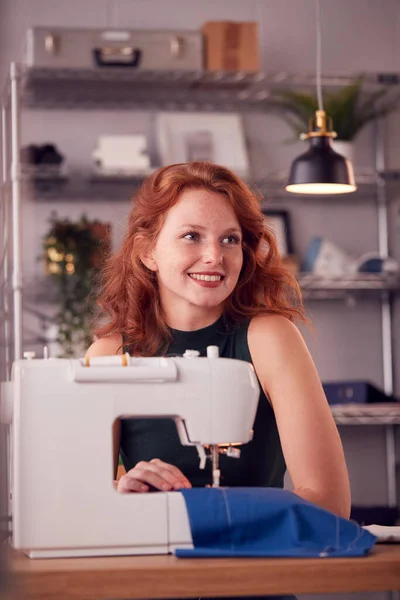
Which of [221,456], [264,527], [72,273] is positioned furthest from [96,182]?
[264,527]

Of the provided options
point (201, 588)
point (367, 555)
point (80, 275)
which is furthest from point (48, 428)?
point (80, 275)

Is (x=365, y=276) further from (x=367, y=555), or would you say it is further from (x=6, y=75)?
(x=367, y=555)

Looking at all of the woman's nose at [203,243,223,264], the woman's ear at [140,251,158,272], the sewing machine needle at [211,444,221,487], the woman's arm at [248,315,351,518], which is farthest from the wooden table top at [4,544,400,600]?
the woman's ear at [140,251,158,272]

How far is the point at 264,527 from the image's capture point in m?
1.41

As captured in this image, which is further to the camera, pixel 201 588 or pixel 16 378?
pixel 16 378

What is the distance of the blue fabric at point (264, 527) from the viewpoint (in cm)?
140

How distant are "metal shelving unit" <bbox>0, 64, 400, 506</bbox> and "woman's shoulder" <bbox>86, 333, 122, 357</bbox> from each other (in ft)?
5.54

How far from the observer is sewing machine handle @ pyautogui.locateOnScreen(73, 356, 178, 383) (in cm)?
149

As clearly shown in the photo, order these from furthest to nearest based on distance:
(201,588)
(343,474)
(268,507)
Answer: (343,474)
(268,507)
(201,588)

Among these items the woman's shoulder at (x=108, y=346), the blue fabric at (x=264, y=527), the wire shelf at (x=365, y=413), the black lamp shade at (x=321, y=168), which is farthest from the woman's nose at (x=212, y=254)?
the wire shelf at (x=365, y=413)

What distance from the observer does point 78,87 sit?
4.24 metres

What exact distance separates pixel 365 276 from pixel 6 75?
1699 mm

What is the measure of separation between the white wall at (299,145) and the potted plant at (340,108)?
0.29ft

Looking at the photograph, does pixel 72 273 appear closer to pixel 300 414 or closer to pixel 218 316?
pixel 218 316
